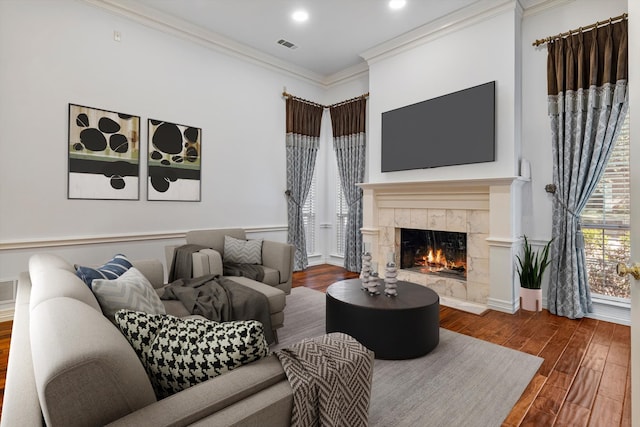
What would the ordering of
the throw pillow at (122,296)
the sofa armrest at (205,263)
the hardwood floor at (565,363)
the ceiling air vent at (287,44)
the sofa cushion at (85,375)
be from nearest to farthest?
the sofa cushion at (85,375), the throw pillow at (122,296), the hardwood floor at (565,363), the sofa armrest at (205,263), the ceiling air vent at (287,44)

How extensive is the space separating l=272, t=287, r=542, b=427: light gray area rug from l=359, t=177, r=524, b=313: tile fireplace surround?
1097 mm

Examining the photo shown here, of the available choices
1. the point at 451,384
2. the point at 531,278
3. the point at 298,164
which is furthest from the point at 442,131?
the point at 451,384

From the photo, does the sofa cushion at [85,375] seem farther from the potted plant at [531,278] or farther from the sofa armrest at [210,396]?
the potted plant at [531,278]

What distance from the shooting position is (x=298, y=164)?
5.43 meters

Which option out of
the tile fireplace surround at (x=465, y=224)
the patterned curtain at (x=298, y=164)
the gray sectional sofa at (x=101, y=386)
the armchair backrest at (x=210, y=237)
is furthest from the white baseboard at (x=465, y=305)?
the gray sectional sofa at (x=101, y=386)

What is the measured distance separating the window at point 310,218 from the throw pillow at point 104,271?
146 inches

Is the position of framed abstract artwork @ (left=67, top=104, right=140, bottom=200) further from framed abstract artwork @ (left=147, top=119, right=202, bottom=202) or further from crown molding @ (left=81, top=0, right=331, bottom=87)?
crown molding @ (left=81, top=0, right=331, bottom=87)

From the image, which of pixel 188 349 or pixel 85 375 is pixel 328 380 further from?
pixel 85 375

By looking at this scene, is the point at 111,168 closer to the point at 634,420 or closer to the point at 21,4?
the point at 21,4

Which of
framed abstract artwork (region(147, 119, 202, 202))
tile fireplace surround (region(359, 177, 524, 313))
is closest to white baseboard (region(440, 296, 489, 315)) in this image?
tile fireplace surround (region(359, 177, 524, 313))

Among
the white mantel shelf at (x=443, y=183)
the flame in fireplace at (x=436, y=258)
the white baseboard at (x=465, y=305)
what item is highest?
the white mantel shelf at (x=443, y=183)

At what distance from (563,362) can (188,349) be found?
2708 millimetres

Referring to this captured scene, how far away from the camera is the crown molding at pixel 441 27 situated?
3570 mm

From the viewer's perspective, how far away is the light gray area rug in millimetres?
1802
